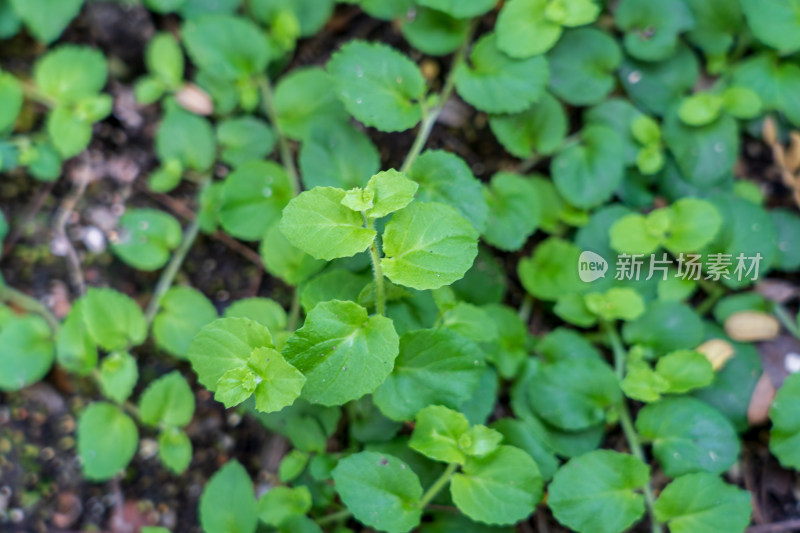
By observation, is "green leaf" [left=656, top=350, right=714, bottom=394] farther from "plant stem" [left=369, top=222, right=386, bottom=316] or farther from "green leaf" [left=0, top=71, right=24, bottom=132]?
"green leaf" [left=0, top=71, right=24, bottom=132]

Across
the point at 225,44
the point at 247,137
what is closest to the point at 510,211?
the point at 247,137

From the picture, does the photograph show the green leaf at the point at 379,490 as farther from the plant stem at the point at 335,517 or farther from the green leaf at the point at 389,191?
the green leaf at the point at 389,191

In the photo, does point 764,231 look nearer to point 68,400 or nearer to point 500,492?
point 500,492

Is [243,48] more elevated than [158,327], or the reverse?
[243,48]

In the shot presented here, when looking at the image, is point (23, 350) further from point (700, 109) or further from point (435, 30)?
point (700, 109)

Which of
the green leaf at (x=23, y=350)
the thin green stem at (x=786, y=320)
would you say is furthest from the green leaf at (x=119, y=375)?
the thin green stem at (x=786, y=320)

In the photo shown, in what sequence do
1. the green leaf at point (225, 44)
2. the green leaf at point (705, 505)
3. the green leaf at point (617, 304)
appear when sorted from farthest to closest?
1. the green leaf at point (225, 44)
2. the green leaf at point (617, 304)
3. the green leaf at point (705, 505)

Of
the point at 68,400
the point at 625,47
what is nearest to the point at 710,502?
the point at 625,47
